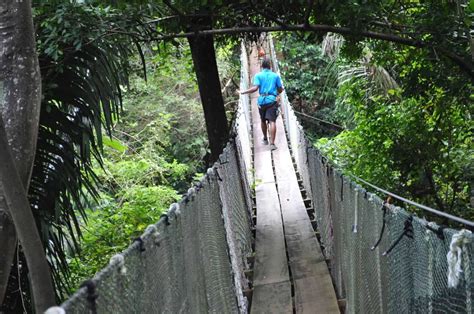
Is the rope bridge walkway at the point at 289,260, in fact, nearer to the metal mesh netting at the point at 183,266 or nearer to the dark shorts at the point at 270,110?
the metal mesh netting at the point at 183,266

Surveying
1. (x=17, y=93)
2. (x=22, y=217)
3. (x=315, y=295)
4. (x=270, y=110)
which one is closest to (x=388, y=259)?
(x=22, y=217)

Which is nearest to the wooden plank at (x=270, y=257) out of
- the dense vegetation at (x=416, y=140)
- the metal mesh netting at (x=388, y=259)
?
the metal mesh netting at (x=388, y=259)

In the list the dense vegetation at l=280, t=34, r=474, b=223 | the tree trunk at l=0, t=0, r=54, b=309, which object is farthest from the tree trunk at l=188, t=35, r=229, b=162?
the tree trunk at l=0, t=0, r=54, b=309

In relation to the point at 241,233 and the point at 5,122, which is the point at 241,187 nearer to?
the point at 241,233

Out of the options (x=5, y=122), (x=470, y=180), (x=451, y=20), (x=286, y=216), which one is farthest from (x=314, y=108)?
(x=5, y=122)

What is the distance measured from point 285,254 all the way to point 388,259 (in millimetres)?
2833

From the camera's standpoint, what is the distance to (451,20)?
11.1ft

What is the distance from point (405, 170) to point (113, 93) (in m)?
2.93

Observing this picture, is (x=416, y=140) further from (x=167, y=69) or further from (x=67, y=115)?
(x=67, y=115)

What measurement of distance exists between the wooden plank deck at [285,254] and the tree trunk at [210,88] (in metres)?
0.98

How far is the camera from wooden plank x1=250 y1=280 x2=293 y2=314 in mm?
3943

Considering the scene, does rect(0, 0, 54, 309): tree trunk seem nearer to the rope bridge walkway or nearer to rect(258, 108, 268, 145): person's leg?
the rope bridge walkway

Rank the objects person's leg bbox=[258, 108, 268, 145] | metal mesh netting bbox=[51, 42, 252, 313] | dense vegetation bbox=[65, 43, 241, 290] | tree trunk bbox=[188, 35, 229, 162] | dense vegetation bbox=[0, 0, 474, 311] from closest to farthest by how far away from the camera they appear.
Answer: metal mesh netting bbox=[51, 42, 252, 313]
dense vegetation bbox=[0, 0, 474, 311]
tree trunk bbox=[188, 35, 229, 162]
dense vegetation bbox=[65, 43, 241, 290]
person's leg bbox=[258, 108, 268, 145]

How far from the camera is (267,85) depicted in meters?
7.84
